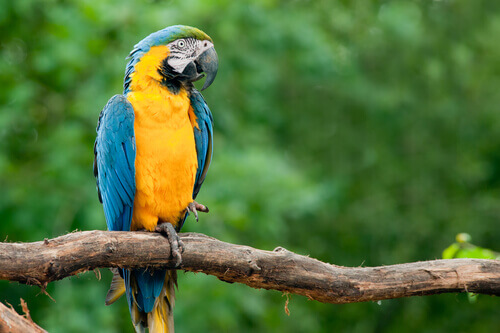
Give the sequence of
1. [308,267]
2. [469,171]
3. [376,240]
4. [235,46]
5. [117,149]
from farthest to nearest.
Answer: [376,240]
[469,171]
[235,46]
[117,149]
[308,267]

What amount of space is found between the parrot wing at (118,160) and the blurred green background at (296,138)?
175 cm

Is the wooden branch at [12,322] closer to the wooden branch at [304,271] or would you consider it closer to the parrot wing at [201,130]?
the wooden branch at [304,271]

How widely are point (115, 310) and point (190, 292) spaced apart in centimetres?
86

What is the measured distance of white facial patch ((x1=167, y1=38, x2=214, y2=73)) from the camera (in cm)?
291

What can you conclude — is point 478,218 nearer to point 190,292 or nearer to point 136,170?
point 190,292

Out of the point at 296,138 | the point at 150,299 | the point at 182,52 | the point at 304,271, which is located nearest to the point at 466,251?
the point at 304,271

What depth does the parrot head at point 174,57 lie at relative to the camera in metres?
2.91

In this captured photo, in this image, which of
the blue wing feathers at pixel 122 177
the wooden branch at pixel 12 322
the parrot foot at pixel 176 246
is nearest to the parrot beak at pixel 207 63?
the blue wing feathers at pixel 122 177

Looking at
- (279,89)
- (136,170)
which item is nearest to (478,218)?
(279,89)

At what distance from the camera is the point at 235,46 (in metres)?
6.28

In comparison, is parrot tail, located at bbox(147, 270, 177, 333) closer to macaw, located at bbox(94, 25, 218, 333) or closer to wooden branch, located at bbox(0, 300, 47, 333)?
macaw, located at bbox(94, 25, 218, 333)

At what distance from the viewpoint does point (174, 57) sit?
2.91 m

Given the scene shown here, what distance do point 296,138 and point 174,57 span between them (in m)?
5.40

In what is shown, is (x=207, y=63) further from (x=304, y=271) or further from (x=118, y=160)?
(x=304, y=271)
